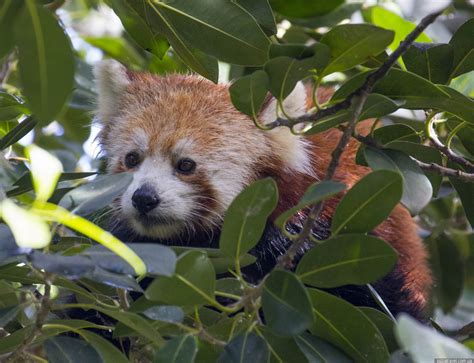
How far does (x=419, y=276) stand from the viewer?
4.36 meters

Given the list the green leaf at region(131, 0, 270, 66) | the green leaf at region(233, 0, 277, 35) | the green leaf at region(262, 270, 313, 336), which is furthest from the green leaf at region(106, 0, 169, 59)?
the green leaf at region(262, 270, 313, 336)

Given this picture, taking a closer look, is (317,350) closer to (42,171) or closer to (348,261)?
(348,261)

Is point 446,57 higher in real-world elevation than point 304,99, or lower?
higher

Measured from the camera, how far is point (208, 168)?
408cm

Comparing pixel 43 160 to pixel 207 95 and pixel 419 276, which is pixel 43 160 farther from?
pixel 419 276

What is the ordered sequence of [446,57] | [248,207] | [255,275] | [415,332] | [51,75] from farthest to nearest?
[255,275] < [446,57] < [248,207] < [51,75] < [415,332]

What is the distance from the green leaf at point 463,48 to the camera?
2.76 m

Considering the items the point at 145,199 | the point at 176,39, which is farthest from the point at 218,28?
the point at 145,199

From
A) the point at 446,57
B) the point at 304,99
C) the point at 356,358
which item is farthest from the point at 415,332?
the point at 304,99

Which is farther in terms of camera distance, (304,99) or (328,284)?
(304,99)

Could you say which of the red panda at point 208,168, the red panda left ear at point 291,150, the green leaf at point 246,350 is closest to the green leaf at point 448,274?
the red panda at point 208,168

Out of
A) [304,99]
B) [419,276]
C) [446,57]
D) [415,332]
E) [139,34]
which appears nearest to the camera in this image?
[415,332]

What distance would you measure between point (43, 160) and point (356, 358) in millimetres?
1134

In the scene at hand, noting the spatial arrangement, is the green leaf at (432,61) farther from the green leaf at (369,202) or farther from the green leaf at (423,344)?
the green leaf at (423,344)
